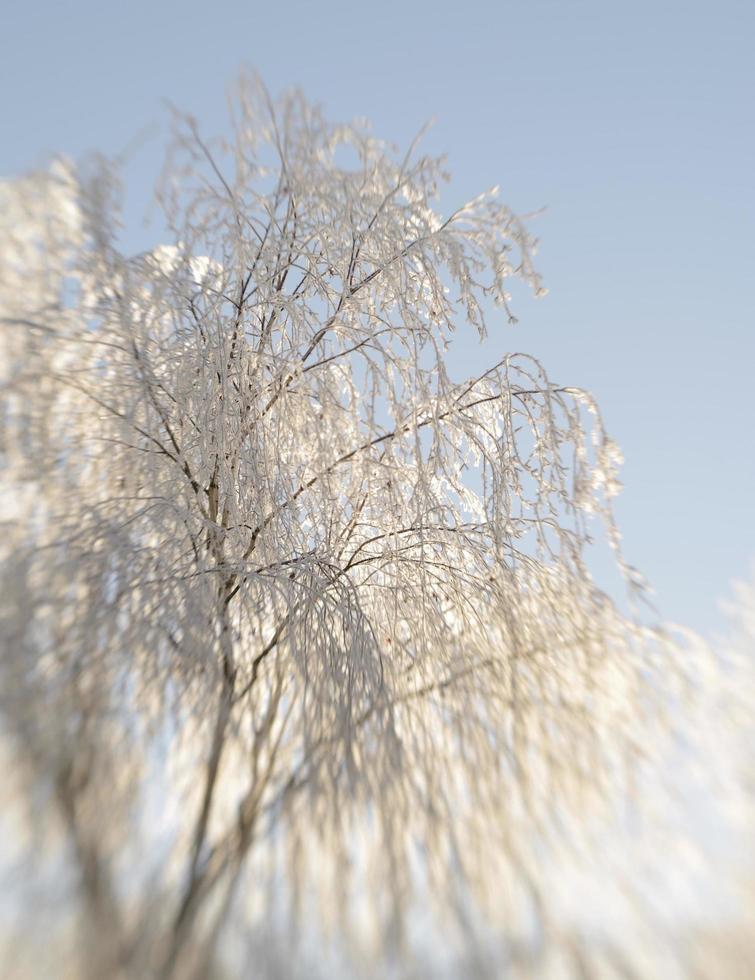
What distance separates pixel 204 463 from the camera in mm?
2344

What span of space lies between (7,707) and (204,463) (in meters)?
0.85

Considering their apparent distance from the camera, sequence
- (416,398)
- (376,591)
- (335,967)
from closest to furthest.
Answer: (335,967) < (416,398) < (376,591)

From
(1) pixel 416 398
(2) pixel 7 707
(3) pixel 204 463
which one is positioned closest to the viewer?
(2) pixel 7 707

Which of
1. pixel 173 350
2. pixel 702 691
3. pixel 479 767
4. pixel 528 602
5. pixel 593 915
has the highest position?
pixel 173 350

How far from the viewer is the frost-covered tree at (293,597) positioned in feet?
6.67

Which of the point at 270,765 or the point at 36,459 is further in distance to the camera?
the point at 270,765

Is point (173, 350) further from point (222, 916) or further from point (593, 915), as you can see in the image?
point (593, 915)

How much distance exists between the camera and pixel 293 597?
238cm

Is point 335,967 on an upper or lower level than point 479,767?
lower

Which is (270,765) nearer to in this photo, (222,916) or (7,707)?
(222,916)

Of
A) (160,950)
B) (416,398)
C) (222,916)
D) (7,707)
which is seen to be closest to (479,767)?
(222,916)

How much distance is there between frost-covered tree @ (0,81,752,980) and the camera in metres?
2.03

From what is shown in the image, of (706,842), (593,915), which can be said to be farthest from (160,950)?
(706,842)

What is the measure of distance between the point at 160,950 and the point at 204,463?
135 cm
